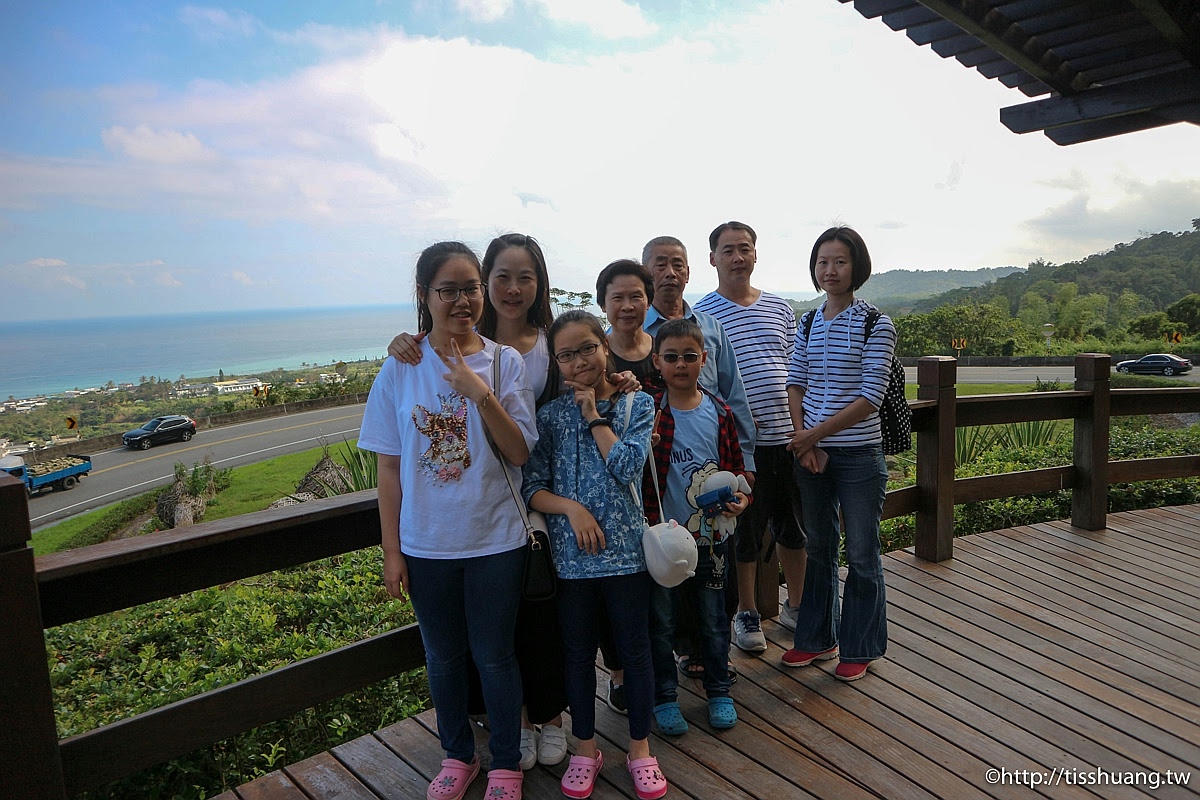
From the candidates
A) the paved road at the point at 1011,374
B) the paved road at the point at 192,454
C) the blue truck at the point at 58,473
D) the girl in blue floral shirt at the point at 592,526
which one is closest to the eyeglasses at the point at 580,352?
the girl in blue floral shirt at the point at 592,526

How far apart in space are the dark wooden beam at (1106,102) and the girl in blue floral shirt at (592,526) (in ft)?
7.63

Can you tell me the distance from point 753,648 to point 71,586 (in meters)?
1.91

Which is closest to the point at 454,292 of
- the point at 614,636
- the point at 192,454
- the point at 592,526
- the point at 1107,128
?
the point at 592,526

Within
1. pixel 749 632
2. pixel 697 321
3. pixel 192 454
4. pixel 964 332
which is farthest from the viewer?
pixel 964 332

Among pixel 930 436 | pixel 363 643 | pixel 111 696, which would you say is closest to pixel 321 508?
pixel 363 643

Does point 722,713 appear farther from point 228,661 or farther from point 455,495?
point 228,661

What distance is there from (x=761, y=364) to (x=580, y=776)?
4.34 ft

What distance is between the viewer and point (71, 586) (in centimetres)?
154

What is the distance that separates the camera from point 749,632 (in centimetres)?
254

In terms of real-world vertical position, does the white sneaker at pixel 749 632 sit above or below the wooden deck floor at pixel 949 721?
above

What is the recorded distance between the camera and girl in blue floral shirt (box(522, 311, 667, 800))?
1.79 m

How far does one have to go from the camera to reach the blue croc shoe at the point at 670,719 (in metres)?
2.04

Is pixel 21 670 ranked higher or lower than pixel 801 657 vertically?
higher

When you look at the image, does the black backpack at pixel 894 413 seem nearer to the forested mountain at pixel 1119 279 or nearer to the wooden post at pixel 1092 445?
the wooden post at pixel 1092 445
